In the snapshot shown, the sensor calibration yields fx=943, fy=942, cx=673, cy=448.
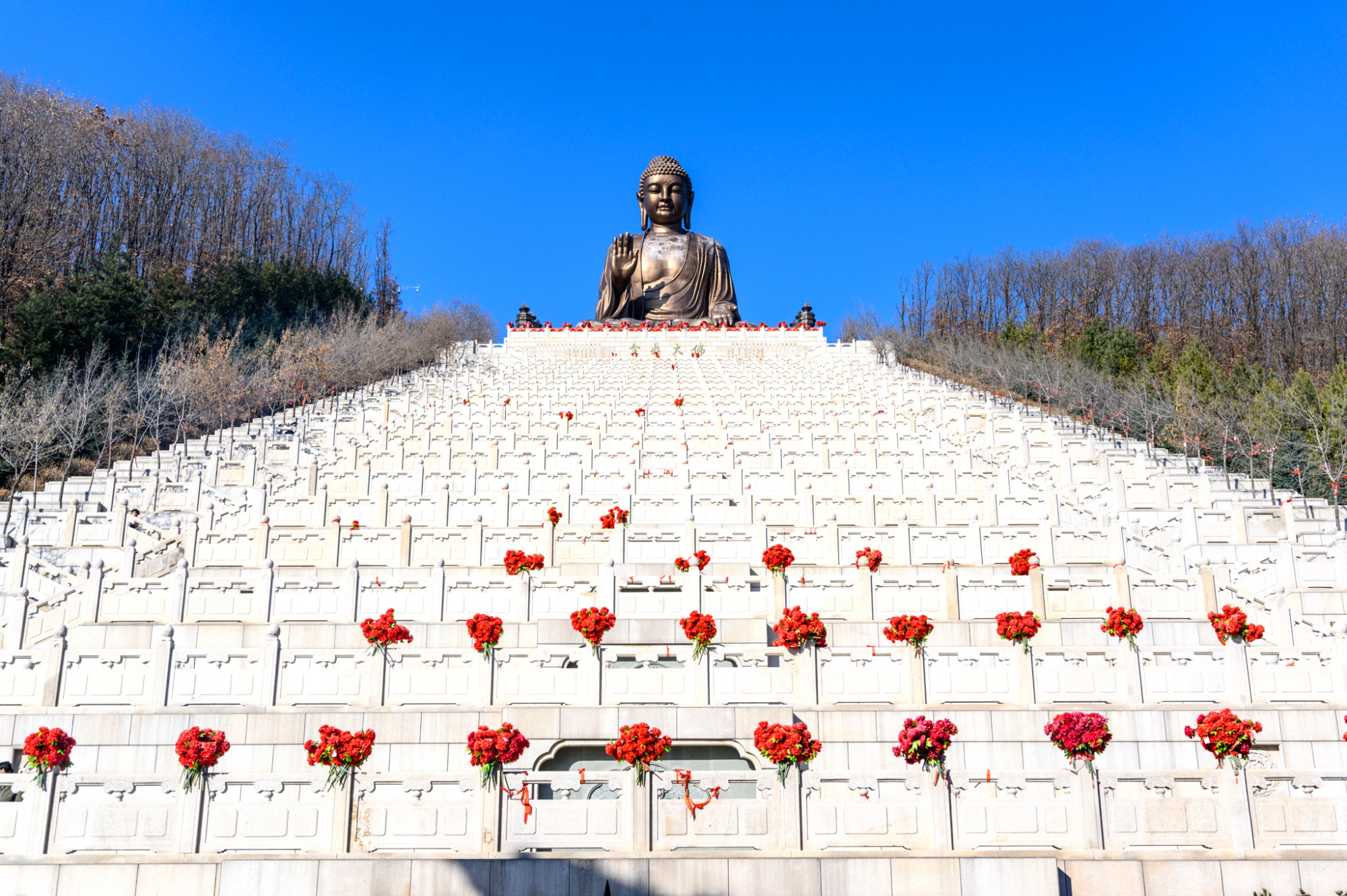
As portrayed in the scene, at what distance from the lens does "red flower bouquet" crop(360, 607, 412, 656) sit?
28.2 ft

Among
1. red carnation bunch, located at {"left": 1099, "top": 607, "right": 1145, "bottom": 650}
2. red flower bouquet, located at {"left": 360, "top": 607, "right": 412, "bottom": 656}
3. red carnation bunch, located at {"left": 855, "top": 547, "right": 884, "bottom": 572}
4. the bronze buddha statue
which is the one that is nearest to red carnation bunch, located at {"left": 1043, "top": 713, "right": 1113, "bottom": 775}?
red carnation bunch, located at {"left": 1099, "top": 607, "right": 1145, "bottom": 650}

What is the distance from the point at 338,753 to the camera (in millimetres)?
6430

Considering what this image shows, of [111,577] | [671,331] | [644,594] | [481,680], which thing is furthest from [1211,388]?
[111,577]

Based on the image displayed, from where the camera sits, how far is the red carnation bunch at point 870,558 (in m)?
11.0

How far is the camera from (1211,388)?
27078mm

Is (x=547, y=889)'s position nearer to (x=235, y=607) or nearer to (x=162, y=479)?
(x=235, y=607)

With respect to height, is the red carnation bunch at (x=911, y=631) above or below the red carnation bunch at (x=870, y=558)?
below

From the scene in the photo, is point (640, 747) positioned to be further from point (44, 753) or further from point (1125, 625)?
point (1125, 625)

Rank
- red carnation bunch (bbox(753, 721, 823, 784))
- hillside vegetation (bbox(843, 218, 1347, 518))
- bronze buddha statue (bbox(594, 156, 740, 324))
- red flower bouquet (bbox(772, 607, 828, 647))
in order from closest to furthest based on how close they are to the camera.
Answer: red carnation bunch (bbox(753, 721, 823, 784))
red flower bouquet (bbox(772, 607, 828, 647))
hillside vegetation (bbox(843, 218, 1347, 518))
bronze buddha statue (bbox(594, 156, 740, 324))

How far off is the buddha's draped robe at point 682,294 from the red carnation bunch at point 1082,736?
35.1m

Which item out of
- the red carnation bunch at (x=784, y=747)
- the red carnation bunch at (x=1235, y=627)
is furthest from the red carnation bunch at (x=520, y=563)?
the red carnation bunch at (x=1235, y=627)

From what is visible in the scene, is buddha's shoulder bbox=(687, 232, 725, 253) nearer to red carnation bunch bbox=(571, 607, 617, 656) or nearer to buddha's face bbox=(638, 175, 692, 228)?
buddha's face bbox=(638, 175, 692, 228)

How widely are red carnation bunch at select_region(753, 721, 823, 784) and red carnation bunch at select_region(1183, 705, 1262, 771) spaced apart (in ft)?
9.08

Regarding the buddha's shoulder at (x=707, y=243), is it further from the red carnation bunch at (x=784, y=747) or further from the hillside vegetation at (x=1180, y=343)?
the red carnation bunch at (x=784, y=747)
